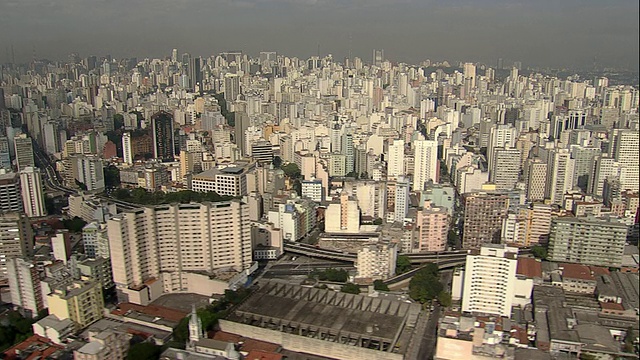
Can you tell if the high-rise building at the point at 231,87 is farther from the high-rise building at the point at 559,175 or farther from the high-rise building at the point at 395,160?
the high-rise building at the point at 559,175

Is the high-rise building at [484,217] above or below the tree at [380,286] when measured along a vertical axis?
above

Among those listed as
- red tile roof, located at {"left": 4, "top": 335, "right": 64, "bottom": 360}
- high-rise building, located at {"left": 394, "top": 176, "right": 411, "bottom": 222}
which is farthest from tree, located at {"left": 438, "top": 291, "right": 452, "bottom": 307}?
red tile roof, located at {"left": 4, "top": 335, "right": 64, "bottom": 360}

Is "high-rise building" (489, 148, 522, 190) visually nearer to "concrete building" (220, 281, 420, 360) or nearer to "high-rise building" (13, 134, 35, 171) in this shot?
"concrete building" (220, 281, 420, 360)

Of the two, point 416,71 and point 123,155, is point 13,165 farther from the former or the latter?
point 416,71

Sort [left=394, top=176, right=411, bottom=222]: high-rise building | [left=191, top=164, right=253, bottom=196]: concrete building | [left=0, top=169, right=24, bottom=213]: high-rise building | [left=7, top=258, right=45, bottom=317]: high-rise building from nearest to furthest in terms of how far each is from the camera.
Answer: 1. [left=7, top=258, right=45, bottom=317]: high-rise building
2. [left=0, top=169, right=24, bottom=213]: high-rise building
3. [left=394, top=176, right=411, bottom=222]: high-rise building
4. [left=191, top=164, right=253, bottom=196]: concrete building

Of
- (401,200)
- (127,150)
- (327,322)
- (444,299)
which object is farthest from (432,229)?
(127,150)

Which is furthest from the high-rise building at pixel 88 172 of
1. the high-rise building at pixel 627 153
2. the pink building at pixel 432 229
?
the high-rise building at pixel 627 153
